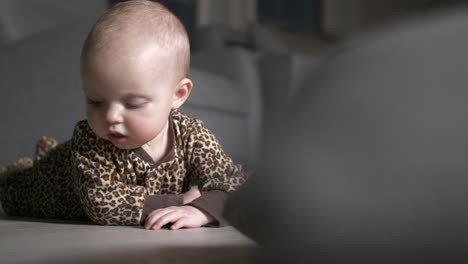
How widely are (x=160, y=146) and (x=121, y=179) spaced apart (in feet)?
0.32

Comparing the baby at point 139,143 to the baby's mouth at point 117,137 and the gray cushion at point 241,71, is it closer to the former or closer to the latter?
the baby's mouth at point 117,137

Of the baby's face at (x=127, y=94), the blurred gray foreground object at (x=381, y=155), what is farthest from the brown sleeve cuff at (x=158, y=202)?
the blurred gray foreground object at (x=381, y=155)

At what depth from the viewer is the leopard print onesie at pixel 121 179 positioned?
33.2 inches

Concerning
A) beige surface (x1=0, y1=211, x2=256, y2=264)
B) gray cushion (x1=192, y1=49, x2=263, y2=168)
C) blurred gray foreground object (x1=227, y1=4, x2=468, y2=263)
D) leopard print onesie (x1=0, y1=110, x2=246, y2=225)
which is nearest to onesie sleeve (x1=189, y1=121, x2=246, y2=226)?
leopard print onesie (x1=0, y1=110, x2=246, y2=225)

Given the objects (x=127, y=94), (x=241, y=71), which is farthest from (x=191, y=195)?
(x=241, y=71)

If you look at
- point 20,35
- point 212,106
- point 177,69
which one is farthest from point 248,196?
point 20,35

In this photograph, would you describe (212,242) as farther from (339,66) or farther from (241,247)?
(339,66)

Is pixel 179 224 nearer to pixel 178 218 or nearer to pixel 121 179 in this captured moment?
→ pixel 178 218

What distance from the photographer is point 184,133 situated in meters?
0.95

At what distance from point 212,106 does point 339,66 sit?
50.6 inches

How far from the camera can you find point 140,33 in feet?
2.57

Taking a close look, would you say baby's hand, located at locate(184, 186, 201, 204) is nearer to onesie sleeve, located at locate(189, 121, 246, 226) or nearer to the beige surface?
onesie sleeve, located at locate(189, 121, 246, 226)

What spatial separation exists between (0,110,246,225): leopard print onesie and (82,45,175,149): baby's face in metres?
0.06

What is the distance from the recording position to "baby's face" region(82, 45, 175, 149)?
30.1 inches
